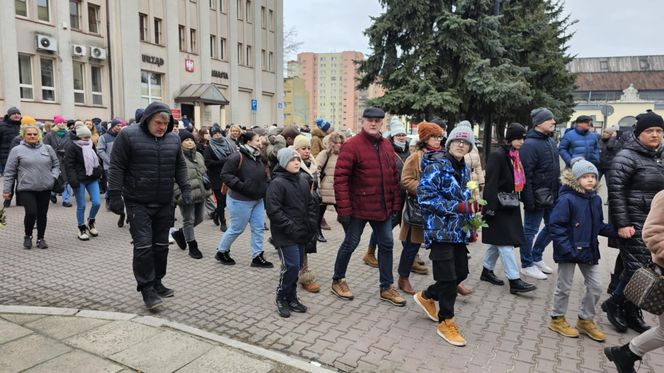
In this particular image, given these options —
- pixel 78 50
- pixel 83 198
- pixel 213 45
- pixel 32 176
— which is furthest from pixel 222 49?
pixel 32 176

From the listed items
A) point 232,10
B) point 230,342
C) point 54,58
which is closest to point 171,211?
point 230,342

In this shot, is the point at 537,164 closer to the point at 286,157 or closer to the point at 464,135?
the point at 464,135

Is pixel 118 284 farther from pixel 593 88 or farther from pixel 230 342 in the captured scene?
pixel 593 88

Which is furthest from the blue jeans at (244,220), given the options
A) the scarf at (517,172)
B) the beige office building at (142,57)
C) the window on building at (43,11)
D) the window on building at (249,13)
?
the window on building at (249,13)

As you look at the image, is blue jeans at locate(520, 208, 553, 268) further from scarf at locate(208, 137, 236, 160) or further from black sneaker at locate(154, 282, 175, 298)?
scarf at locate(208, 137, 236, 160)

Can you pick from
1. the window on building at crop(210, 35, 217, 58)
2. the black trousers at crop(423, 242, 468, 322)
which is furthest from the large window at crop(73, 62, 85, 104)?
the black trousers at crop(423, 242, 468, 322)

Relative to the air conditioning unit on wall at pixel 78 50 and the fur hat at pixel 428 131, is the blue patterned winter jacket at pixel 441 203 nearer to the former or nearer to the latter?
the fur hat at pixel 428 131

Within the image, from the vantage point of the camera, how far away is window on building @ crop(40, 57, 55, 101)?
22797mm

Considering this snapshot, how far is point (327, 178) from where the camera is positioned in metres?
7.36

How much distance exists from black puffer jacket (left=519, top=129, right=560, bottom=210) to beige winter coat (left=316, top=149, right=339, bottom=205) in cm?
271

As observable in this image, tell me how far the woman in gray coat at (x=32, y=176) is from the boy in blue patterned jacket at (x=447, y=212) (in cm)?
588

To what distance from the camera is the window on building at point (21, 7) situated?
21578mm

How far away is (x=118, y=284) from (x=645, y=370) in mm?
5337

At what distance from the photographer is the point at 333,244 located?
8102mm
